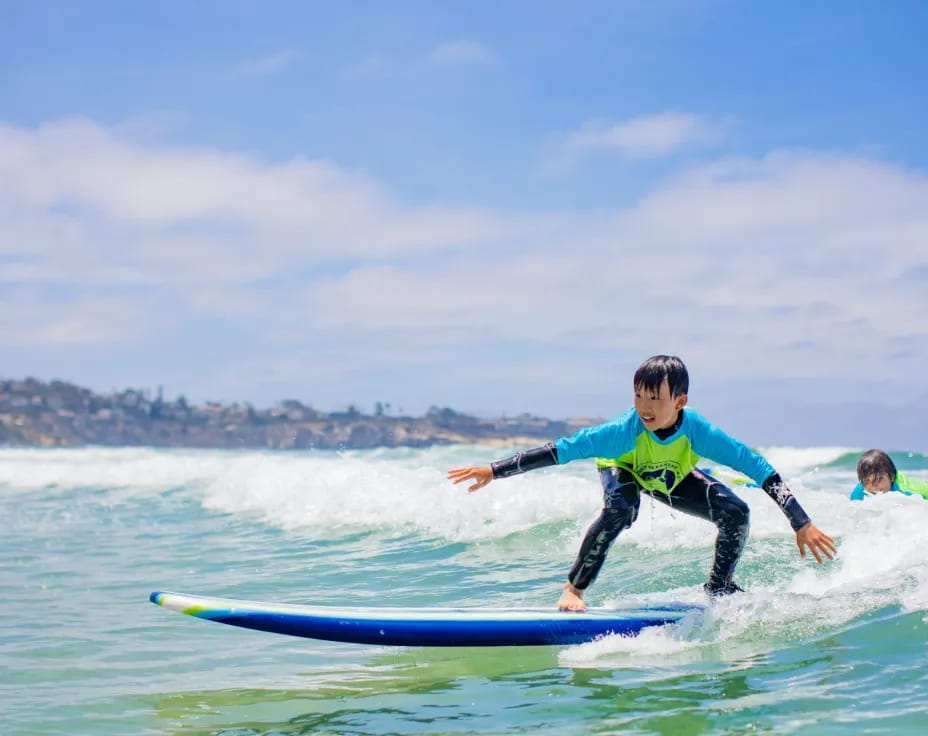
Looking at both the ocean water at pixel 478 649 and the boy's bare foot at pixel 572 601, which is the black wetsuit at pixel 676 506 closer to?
the boy's bare foot at pixel 572 601

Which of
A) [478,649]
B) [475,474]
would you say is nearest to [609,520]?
[475,474]

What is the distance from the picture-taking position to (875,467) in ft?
23.0

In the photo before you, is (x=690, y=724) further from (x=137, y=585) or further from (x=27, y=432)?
(x=27, y=432)

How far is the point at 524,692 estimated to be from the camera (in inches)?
169

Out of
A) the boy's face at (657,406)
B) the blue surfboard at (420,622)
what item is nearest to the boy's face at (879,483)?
the blue surfboard at (420,622)

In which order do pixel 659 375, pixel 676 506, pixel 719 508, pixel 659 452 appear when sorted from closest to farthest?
pixel 659 375 → pixel 659 452 → pixel 719 508 → pixel 676 506

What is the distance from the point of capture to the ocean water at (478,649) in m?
3.98

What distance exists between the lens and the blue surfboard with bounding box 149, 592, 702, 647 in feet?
15.3

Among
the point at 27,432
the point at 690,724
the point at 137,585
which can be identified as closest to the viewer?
the point at 690,724

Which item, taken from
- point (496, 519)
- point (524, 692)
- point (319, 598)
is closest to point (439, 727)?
point (524, 692)

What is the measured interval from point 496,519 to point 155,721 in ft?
19.4

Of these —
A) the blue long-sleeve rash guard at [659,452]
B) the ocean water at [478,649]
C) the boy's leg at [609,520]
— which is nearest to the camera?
the ocean water at [478,649]

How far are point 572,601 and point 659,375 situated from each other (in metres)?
1.32

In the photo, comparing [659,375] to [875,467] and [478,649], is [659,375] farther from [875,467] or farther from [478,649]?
[875,467]
